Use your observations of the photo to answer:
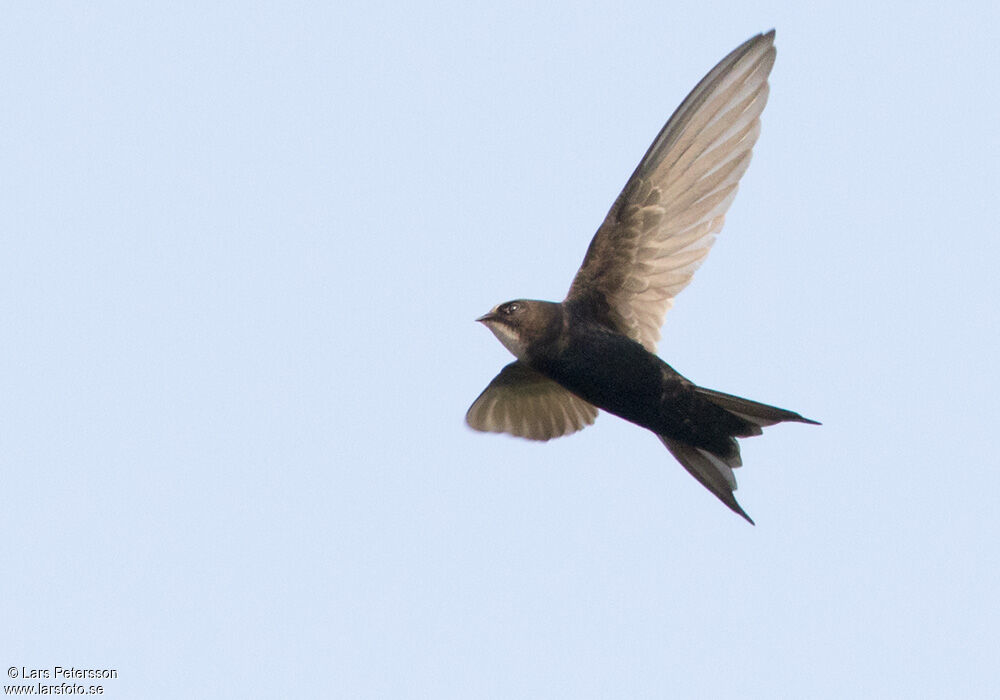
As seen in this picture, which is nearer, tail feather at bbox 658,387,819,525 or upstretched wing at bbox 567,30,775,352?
upstretched wing at bbox 567,30,775,352

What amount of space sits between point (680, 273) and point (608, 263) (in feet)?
1.07

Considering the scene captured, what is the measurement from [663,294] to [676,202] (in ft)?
1.30

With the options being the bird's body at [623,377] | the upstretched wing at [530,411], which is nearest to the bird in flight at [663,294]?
the bird's body at [623,377]

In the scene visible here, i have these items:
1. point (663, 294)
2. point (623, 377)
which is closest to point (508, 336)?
point (623, 377)

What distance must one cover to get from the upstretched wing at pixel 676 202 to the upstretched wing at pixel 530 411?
2.35 ft

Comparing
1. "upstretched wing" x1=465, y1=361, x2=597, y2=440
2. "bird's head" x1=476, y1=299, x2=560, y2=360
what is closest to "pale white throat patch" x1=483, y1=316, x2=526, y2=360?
"bird's head" x1=476, y1=299, x2=560, y2=360

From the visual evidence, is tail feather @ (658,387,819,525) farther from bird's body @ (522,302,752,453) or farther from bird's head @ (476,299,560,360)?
bird's head @ (476,299,560,360)

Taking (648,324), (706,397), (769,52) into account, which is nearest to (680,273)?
(648,324)

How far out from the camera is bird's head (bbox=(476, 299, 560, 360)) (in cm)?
516

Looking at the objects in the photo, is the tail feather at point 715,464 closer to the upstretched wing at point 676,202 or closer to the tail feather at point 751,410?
the tail feather at point 751,410

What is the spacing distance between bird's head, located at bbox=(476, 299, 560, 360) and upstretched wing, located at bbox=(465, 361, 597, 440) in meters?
0.75

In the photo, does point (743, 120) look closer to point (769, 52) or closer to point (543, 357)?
point (769, 52)

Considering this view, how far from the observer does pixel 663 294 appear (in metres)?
5.45

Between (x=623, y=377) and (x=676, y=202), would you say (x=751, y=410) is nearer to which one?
(x=623, y=377)
